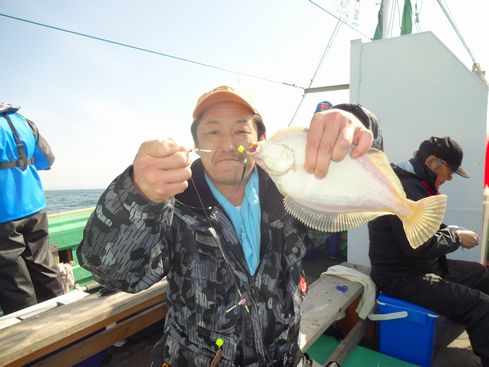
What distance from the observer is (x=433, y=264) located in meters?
3.62

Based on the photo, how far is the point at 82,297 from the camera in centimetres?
299

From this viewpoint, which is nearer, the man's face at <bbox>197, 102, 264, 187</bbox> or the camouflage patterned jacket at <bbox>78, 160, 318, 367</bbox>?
the camouflage patterned jacket at <bbox>78, 160, 318, 367</bbox>

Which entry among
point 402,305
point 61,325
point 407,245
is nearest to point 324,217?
point 407,245

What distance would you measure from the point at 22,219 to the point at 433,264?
15.9 ft

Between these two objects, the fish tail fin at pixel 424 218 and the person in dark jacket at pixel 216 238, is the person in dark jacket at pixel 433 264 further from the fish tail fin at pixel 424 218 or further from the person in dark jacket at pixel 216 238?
the person in dark jacket at pixel 216 238

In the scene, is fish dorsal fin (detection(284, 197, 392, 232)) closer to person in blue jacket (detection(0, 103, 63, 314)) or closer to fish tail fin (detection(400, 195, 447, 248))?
fish tail fin (detection(400, 195, 447, 248))

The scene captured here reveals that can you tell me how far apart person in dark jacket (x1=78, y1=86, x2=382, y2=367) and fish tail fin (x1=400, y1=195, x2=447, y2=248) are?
0.56 meters

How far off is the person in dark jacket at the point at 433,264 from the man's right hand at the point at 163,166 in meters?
2.74

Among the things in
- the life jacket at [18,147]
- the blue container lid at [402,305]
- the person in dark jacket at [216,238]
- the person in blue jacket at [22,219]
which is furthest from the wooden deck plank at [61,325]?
the blue container lid at [402,305]

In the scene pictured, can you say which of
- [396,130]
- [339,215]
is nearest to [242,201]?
[339,215]

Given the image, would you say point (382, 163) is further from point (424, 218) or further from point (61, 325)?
point (61, 325)

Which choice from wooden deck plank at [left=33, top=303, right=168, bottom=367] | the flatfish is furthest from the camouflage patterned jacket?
wooden deck plank at [left=33, top=303, right=168, bottom=367]

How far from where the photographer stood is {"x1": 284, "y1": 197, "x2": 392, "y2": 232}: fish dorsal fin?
181 cm

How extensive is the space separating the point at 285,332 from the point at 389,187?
1.10m
